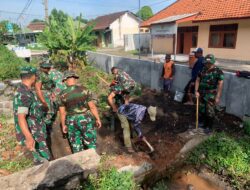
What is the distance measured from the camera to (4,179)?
104 inches

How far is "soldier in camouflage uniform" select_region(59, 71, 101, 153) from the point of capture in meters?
3.22

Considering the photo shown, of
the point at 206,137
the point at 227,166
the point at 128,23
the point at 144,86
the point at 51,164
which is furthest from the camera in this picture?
the point at 128,23

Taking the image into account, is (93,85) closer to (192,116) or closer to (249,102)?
(192,116)

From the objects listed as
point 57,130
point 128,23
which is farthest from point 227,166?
point 128,23

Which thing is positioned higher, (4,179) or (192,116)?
(4,179)

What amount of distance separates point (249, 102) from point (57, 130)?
15.0 ft

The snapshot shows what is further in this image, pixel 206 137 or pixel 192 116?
pixel 192 116

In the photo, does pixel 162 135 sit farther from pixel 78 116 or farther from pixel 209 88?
pixel 78 116

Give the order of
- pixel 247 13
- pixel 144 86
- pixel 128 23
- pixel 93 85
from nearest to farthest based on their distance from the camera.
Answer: pixel 144 86 → pixel 93 85 → pixel 247 13 → pixel 128 23

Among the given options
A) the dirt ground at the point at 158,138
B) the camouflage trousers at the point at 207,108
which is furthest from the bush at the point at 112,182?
the camouflage trousers at the point at 207,108

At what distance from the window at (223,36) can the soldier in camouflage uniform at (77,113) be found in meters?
13.1

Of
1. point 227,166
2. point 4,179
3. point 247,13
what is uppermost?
point 247,13

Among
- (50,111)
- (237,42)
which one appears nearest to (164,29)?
(237,42)

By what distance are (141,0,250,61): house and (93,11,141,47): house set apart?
14.9 meters
